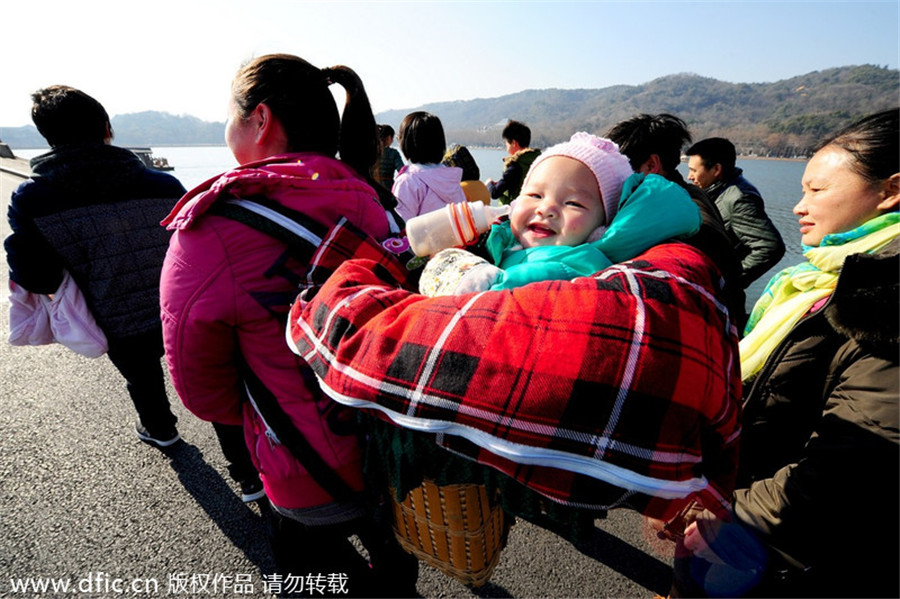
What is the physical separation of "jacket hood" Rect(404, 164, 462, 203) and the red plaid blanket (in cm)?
296

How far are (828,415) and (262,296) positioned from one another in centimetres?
163

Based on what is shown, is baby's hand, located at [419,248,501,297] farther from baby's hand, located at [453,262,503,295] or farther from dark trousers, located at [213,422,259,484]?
dark trousers, located at [213,422,259,484]

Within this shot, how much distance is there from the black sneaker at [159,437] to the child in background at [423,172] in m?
2.42

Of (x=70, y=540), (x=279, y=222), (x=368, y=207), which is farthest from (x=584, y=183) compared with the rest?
(x=70, y=540)

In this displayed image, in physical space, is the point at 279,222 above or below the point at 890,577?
above

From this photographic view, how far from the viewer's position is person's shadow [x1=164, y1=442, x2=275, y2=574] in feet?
7.45

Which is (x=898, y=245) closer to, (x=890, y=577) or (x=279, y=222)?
(x=890, y=577)

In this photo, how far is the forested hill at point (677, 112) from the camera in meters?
39.8

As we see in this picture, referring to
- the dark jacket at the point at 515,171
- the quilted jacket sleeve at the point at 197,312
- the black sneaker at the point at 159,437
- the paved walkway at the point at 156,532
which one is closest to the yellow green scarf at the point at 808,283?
the paved walkway at the point at 156,532

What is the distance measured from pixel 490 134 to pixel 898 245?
6468cm

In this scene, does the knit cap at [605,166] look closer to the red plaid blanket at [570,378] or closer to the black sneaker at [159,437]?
the red plaid blanket at [570,378]

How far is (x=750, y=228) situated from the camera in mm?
3383

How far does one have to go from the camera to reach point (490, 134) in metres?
60.8

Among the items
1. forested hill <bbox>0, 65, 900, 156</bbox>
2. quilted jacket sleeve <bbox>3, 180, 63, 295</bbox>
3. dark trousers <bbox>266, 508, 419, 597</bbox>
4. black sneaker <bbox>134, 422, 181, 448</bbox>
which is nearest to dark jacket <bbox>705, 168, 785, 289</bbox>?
forested hill <bbox>0, 65, 900, 156</bbox>
